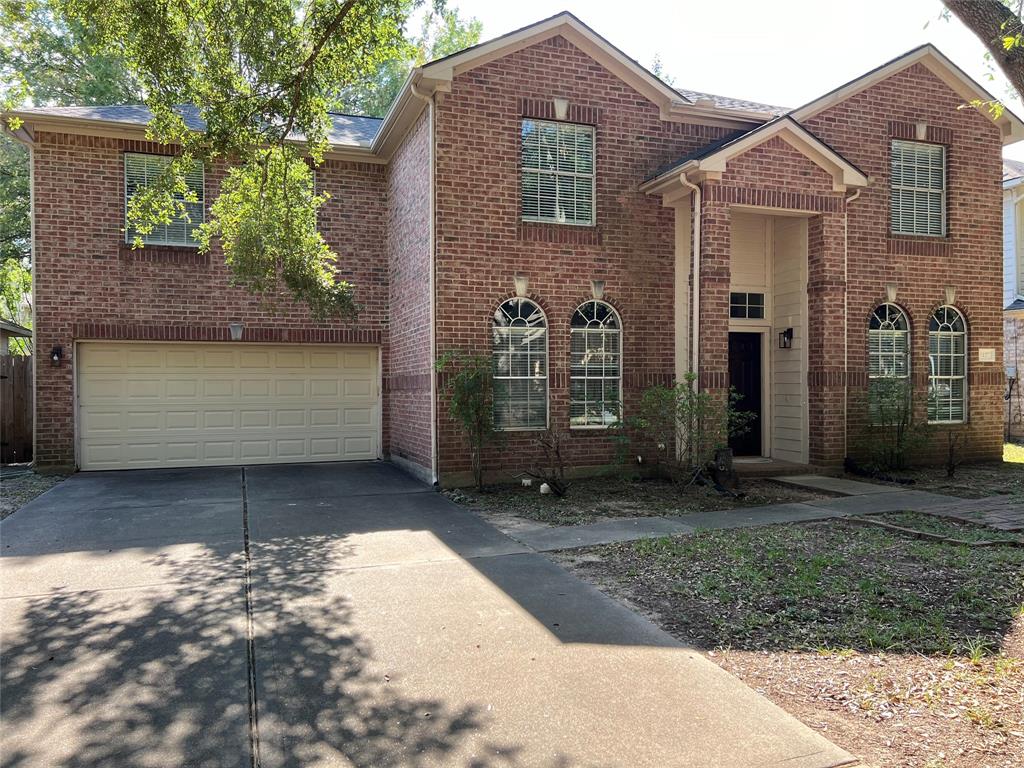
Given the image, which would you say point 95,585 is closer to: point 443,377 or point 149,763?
point 149,763

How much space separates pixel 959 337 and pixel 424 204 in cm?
923

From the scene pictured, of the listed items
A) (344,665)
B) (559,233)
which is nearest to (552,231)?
(559,233)

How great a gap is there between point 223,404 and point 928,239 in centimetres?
1213

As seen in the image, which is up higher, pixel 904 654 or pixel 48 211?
pixel 48 211

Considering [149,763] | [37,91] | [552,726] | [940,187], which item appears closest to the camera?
[149,763]

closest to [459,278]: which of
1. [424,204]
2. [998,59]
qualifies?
[424,204]

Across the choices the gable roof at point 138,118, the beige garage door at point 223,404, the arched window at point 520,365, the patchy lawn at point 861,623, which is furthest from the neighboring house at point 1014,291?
the beige garage door at point 223,404

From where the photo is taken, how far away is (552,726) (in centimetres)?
318

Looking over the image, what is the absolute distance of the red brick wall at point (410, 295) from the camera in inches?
397

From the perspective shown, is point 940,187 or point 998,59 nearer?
point 998,59

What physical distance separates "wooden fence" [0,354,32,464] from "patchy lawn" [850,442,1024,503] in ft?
44.0

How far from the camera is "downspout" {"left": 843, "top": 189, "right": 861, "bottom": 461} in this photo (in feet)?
34.9

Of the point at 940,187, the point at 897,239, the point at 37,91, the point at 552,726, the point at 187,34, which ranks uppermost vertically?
the point at 37,91

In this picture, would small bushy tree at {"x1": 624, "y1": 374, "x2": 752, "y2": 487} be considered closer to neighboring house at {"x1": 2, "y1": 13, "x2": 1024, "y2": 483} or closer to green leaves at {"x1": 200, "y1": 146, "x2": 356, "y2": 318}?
neighboring house at {"x1": 2, "y1": 13, "x2": 1024, "y2": 483}
